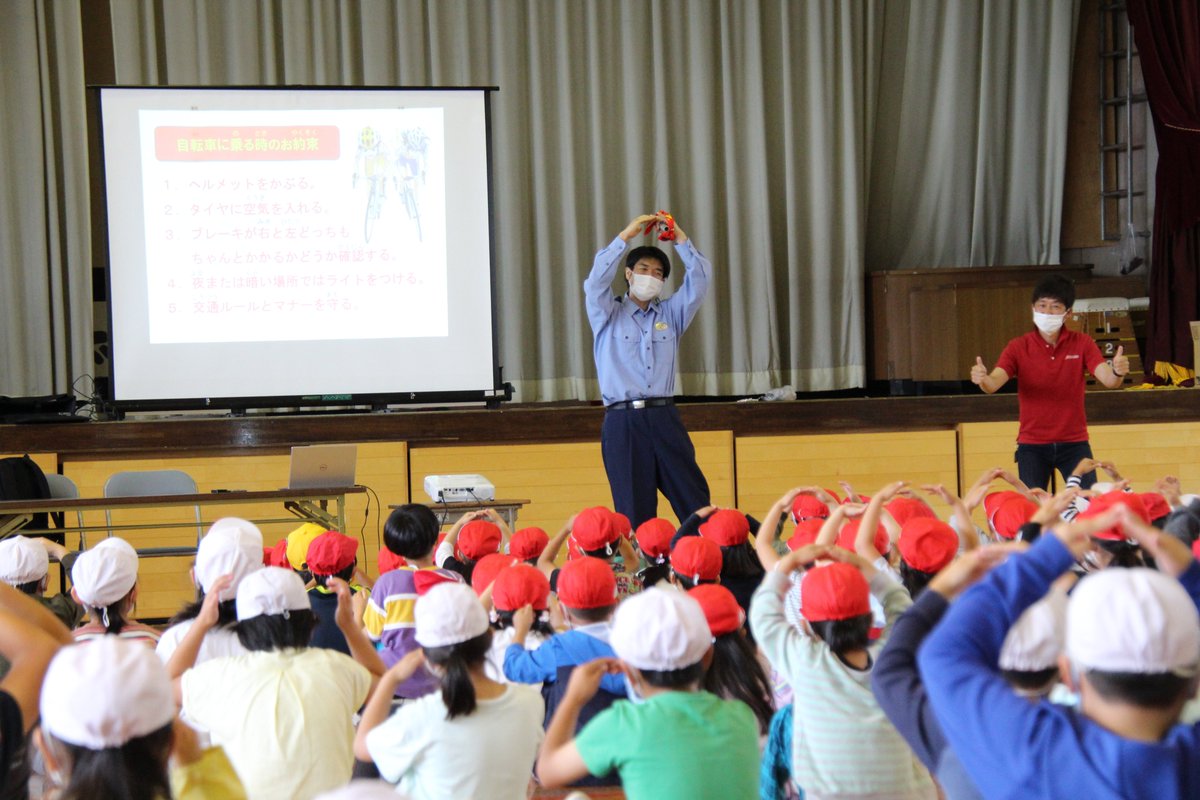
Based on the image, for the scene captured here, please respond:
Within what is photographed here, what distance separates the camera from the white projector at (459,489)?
5.55 metres

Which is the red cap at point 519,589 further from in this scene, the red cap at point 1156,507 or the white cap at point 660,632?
the red cap at point 1156,507

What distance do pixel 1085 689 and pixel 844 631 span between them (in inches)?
32.3

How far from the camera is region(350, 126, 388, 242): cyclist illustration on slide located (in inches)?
277

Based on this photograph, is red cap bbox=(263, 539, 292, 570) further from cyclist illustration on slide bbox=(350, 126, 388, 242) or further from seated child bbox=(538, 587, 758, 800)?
cyclist illustration on slide bbox=(350, 126, 388, 242)

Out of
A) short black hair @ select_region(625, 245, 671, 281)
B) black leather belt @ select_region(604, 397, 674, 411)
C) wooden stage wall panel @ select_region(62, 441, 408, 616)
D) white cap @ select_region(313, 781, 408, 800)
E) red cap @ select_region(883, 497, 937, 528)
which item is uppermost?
short black hair @ select_region(625, 245, 671, 281)

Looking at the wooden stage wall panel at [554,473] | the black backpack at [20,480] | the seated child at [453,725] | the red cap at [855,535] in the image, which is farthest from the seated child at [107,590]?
the wooden stage wall panel at [554,473]

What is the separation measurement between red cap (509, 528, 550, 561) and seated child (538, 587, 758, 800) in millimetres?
1756

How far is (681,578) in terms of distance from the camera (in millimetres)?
2955

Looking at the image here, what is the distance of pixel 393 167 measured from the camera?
7.07m

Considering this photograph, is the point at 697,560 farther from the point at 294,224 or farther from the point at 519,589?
the point at 294,224

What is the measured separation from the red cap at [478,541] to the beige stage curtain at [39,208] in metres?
5.07

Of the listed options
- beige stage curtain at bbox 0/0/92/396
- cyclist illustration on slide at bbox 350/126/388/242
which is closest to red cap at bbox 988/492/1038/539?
cyclist illustration on slide at bbox 350/126/388/242

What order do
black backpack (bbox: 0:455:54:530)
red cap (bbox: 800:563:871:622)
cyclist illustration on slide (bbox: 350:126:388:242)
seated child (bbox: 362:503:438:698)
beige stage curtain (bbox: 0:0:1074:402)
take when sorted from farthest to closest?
beige stage curtain (bbox: 0:0:1074:402) < cyclist illustration on slide (bbox: 350:126:388:242) < black backpack (bbox: 0:455:54:530) < seated child (bbox: 362:503:438:698) < red cap (bbox: 800:563:871:622)

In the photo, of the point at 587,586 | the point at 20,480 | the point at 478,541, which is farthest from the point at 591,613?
the point at 20,480
